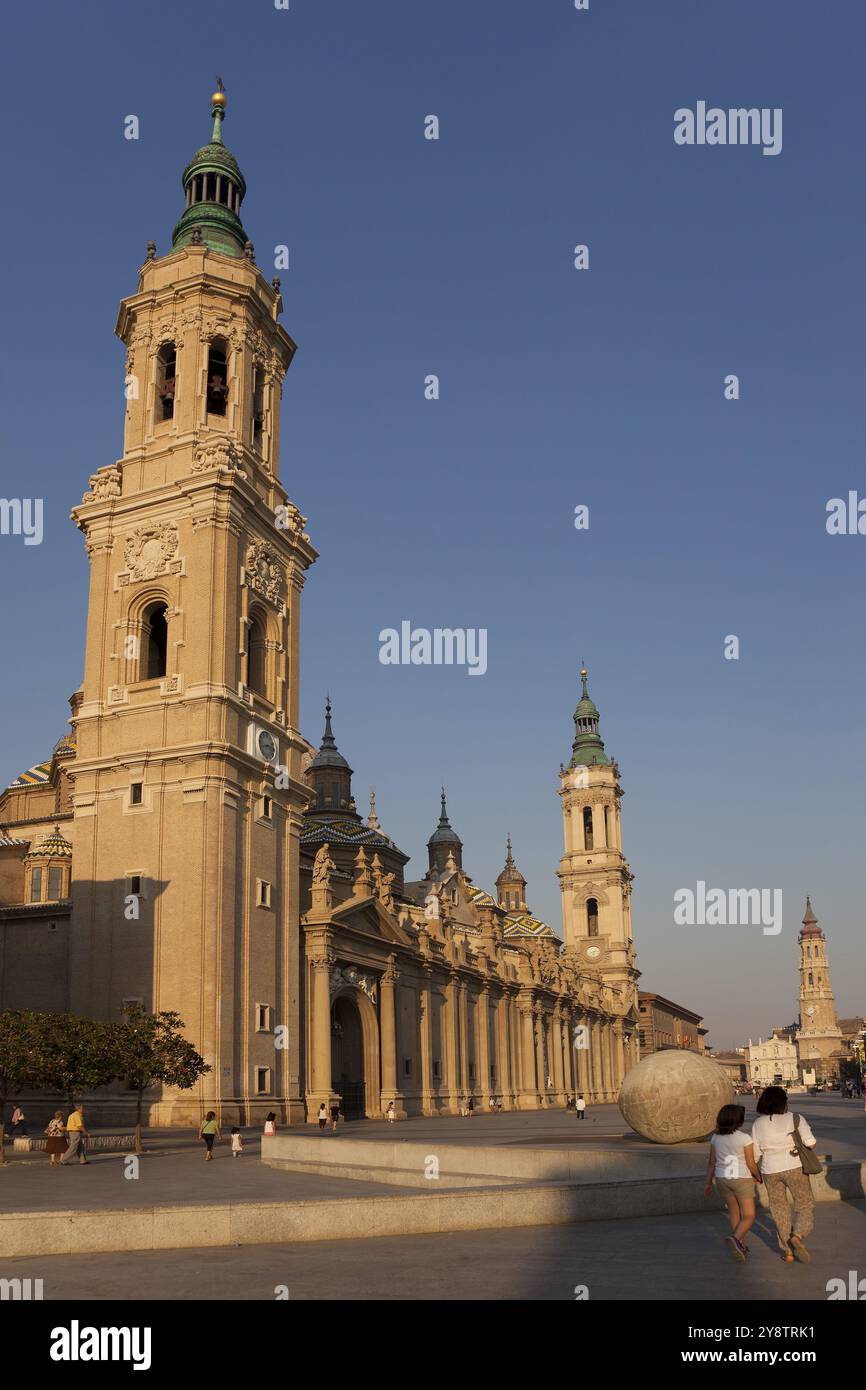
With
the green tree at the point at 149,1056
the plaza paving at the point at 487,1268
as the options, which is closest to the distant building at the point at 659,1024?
the green tree at the point at 149,1056

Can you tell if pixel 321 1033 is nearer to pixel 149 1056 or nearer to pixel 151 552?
pixel 149 1056

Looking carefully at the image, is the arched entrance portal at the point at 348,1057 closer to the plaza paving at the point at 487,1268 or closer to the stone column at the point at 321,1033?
the stone column at the point at 321,1033

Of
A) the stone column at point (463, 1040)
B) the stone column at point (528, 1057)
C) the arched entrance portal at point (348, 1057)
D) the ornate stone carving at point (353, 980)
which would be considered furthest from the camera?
the stone column at point (528, 1057)

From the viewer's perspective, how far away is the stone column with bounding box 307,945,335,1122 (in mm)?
48094

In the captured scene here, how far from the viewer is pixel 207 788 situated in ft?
146

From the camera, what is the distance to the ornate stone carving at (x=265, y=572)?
5028cm

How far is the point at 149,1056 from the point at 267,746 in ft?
59.9

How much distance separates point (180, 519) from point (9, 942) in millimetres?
17796

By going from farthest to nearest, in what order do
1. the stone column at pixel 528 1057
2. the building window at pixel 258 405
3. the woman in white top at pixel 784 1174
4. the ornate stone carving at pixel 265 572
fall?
1. the stone column at pixel 528 1057
2. the building window at pixel 258 405
3. the ornate stone carving at pixel 265 572
4. the woman in white top at pixel 784 1174

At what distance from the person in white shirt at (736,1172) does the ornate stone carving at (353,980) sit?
4085cm

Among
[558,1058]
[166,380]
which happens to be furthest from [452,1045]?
[166,380]

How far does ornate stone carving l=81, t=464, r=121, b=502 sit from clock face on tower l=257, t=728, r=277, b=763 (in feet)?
39.1

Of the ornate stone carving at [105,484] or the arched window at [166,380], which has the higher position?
the arched window at [166,380]

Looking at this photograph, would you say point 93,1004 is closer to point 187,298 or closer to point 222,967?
point 222,967
